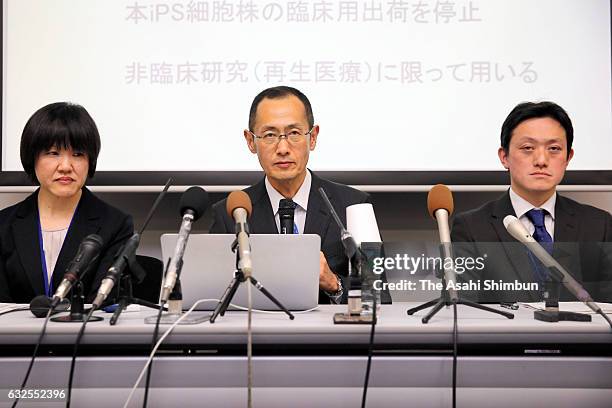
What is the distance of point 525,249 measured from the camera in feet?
4.64

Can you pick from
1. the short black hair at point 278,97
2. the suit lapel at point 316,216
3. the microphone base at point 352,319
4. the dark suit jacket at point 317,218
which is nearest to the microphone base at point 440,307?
the microphone base at point 352,319

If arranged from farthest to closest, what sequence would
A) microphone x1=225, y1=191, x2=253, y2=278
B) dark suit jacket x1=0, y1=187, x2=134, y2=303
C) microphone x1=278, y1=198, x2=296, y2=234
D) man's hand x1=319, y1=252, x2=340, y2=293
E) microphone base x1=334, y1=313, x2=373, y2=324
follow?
dark suit jacket x1=0, y1=187, x2=134, y2=303 < man's hand x1=319, y1=252, x2=340, y2=293 < microphone x1=278, y1=198, x2=296, y2=234 < microphone base x1=334, y1=313, x2=373, y2=324 < microphone x1=225, y1=191, x2=253, y2=278

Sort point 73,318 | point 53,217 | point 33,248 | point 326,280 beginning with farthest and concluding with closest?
1. point 53,217
2. point 33,248
3. point 326,280
4. point 73,318

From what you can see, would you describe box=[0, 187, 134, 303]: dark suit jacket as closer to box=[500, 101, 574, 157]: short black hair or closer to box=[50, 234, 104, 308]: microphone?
box=[50, 234, 104, 308]: microphone

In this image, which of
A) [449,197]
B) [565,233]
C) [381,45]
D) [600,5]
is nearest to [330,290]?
[449,197]

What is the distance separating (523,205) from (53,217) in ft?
5.43

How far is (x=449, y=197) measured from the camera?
4.49 feet

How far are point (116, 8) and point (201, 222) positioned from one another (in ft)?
3.63

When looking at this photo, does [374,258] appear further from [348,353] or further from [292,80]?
[292,80]

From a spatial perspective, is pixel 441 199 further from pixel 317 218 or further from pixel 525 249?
pixel 317 218

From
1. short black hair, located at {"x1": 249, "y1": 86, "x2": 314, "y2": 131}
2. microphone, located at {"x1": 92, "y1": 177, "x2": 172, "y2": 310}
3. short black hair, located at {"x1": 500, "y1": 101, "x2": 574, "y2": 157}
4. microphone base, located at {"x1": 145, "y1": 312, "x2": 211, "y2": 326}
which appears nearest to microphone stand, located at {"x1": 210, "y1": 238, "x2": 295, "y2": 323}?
microphone base, located at {"x1": 145, "y1": 312, "x2": 211, "y2": 326}

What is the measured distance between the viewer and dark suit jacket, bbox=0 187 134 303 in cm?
197
